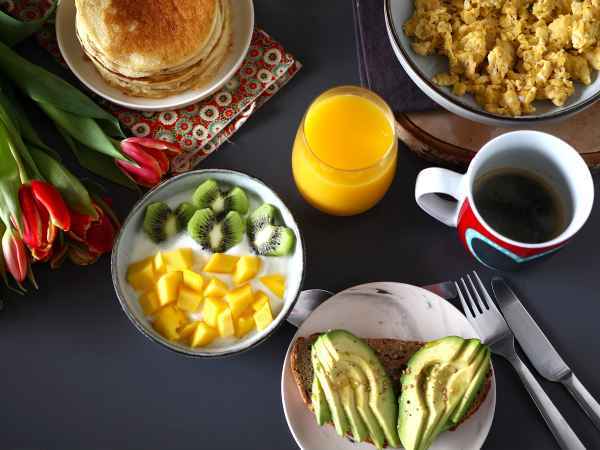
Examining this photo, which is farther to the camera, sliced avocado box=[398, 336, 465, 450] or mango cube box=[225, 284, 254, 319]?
mango cube box=[225, 284, 254, 319]

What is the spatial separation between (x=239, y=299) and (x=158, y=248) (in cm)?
21

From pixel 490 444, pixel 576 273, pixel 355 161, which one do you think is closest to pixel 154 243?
pixel 355 161

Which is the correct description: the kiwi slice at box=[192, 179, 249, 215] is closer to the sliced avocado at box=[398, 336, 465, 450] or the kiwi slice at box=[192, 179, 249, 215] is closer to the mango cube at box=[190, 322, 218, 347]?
the mango cube at box=[190, 322, 218, 347]

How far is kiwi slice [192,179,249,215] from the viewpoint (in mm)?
1431

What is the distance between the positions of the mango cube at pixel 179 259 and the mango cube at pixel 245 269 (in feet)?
0.32

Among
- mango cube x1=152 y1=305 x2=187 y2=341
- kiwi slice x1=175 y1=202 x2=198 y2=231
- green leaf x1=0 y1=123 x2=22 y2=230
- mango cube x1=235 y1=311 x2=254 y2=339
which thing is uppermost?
green leaf x1=0 y1=123 x2=22 y2=230

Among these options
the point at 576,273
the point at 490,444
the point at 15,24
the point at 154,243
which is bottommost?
the point at 490,444


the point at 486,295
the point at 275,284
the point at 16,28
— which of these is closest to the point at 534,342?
the point at 486,295

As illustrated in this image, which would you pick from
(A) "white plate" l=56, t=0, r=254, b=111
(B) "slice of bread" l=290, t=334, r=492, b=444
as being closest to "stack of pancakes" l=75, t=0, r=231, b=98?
(A) "white plate" l=56, t=0, r=254, b=111

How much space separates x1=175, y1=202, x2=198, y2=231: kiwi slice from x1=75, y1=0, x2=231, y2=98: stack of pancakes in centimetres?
26

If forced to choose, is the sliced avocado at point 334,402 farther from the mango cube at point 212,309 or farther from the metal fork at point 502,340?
the metal fork at point 502,340

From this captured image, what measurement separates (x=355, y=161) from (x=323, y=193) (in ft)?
0.30

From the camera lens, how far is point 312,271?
57.9 inches

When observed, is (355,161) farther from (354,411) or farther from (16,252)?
(16,252)
